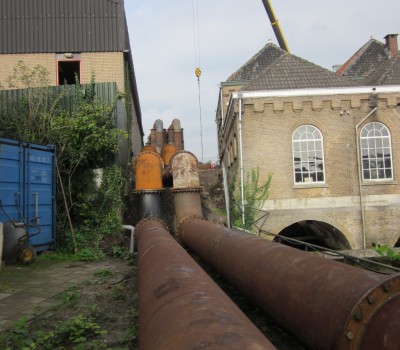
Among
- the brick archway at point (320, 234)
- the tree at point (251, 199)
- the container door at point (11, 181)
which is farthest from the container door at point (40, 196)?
the brick archway at point (320, 234)

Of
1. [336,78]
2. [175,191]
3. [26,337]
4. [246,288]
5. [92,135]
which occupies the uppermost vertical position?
[336,78]

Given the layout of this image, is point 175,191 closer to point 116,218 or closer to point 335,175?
point 116,218

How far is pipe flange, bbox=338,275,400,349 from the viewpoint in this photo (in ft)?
7.53

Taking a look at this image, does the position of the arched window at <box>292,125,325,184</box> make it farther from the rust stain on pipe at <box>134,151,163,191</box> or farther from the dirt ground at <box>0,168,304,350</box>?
the dirt ground at <box>0,168,304,350</box>

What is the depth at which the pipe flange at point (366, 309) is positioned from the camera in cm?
229

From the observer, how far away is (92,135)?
10.2 metres

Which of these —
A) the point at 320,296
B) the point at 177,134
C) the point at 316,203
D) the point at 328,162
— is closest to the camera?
the point at 320,296

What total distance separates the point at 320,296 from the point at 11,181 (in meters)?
7.14

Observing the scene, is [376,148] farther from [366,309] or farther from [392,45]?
[392,45]

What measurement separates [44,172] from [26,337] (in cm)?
572

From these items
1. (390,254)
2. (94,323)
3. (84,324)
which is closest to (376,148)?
(390,254)

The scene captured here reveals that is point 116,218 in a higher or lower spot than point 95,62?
lower

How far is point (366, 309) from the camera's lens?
2.30m

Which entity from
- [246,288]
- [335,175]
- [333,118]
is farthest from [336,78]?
[246,288]
